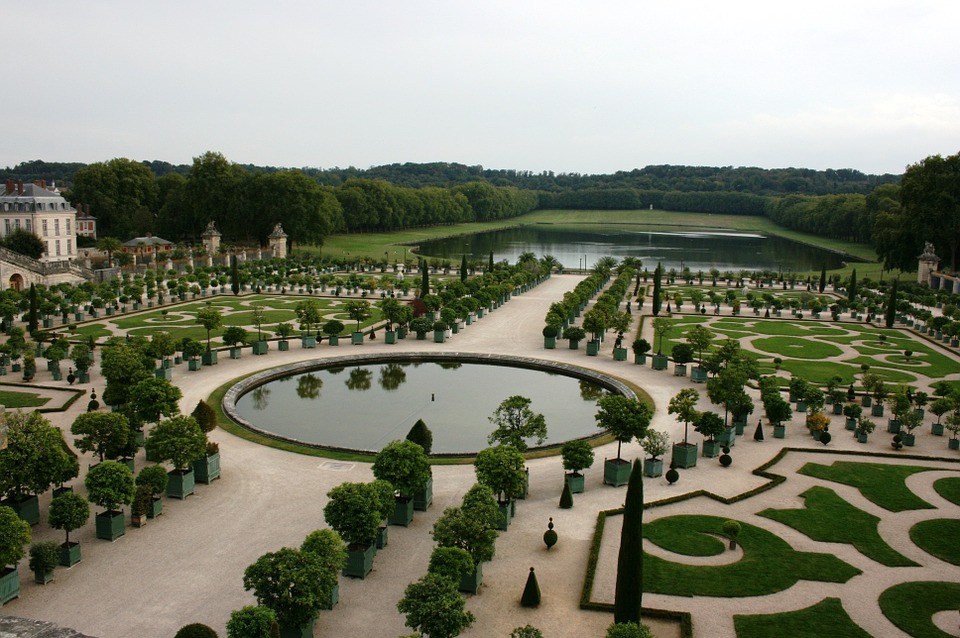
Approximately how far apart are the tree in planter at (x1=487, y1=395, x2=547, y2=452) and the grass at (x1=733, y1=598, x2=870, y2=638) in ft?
32.8

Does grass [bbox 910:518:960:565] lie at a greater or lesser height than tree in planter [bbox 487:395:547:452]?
lesser

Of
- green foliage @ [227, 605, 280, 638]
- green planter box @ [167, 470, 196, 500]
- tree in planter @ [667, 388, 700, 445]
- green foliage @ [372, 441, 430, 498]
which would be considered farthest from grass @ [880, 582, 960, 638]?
green planter box @ [167, 470, 196, 500]

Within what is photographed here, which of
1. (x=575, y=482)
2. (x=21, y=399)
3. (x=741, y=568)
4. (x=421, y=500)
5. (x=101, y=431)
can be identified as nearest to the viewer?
(x=741, y=568)

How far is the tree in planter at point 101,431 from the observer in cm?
2520

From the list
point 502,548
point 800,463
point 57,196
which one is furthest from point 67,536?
point 57,196

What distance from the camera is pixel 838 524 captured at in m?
23.4

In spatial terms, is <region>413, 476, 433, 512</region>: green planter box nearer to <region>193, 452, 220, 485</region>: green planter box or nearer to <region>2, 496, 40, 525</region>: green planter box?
<region>193, 452, 220, 485</region>: green planter box

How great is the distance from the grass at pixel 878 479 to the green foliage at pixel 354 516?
16.6 m

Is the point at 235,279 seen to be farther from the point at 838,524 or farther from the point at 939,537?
the point at 939,537

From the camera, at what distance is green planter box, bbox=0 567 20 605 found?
59.7ft

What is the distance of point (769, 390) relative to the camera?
3422 centimetres

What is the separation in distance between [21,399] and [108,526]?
17.6 m

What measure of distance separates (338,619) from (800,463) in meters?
19.0

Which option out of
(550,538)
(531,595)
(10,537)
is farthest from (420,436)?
(10,537)
